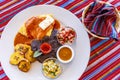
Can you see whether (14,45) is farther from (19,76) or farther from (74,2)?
(74,2)

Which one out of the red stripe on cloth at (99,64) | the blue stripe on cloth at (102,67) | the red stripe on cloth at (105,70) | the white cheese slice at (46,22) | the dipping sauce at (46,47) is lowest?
the red stripe on cloth at (105,70)

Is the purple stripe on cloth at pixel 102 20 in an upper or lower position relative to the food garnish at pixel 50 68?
upper

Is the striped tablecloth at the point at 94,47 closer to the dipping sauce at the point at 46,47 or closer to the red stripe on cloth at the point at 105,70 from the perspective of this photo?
the red stripe on cloth at the point at 105,70

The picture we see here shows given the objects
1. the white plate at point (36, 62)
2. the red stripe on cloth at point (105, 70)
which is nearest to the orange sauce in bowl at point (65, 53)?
the white plate at point (36, 62)

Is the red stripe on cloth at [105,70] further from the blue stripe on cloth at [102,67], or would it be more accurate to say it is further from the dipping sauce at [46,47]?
the dipping sauce at [46,47]

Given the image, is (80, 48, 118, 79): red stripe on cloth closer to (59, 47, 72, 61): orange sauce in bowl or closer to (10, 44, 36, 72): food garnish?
(59, 47, 72, 61): orange sauce in bowl

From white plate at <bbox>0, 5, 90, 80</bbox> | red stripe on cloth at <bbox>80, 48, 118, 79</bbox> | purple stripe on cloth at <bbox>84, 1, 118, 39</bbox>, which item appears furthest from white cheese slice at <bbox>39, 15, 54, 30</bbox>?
red stripe on cloth at <bbox>80, 48, 118, 79</bbox>
